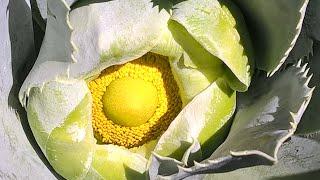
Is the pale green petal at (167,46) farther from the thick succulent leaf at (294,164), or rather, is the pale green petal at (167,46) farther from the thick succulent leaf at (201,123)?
the thick succulent leaf at (294,164)

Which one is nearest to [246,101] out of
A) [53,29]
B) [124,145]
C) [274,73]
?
[274,73]

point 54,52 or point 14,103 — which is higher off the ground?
point 54,52

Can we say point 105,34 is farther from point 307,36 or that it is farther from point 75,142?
point 307,36

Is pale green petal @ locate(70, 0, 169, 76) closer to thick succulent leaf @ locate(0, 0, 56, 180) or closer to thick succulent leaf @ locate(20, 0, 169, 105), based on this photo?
thick succulent leaf @ locate(20, 0, 169, 105)

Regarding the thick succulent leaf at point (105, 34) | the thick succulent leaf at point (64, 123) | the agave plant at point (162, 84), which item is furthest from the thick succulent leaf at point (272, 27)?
the thick succulent leaf at point (64, 123)

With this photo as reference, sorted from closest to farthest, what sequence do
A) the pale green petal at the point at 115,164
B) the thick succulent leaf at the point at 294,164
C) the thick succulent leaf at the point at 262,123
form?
the thick succulent leaf at the point at 262,123
the pale green petal at the point at 115,164
the thick succulent leaf at the point at 294,164

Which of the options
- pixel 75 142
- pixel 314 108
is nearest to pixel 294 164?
pixel 314 108

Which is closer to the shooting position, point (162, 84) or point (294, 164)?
point (162, 84)
